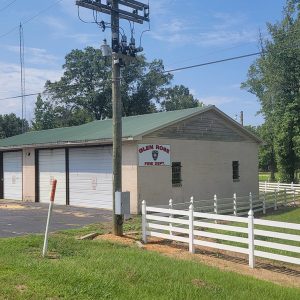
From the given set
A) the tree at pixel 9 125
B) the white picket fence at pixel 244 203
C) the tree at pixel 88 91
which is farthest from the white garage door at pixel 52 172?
the tree at pixel 9 125

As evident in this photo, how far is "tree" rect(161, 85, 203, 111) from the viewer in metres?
74.5

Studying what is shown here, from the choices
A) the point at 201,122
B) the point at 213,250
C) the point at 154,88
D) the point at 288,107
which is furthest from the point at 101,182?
the point at 154,88

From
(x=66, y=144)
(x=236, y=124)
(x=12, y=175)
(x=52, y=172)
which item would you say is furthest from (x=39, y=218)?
(x=236, y=124)

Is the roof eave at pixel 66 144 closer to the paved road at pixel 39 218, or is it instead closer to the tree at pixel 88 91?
the paved road at pixel 39 218

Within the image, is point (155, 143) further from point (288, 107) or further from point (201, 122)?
point (288, 107)

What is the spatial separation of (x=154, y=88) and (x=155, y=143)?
4825cm

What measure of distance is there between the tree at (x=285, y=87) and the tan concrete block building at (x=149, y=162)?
1450cm

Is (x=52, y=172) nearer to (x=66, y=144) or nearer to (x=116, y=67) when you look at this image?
(x=66, y=144)

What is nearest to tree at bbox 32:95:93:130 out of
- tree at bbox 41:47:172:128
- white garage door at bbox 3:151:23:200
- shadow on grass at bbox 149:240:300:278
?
tree at bbox 41:47:172:128

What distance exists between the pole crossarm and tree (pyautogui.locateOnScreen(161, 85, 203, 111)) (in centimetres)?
5708

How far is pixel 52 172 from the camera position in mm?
27391

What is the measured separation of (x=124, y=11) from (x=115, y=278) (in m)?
9.91

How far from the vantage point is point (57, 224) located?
17.9 metres

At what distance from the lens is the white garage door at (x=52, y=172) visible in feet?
87.5
